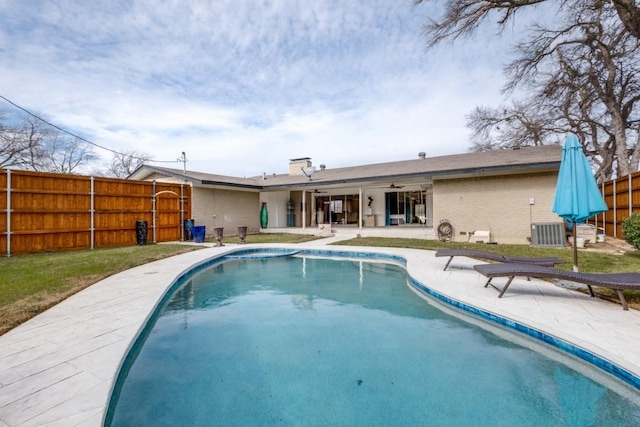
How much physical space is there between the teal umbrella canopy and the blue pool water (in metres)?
2.91

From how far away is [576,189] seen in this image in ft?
17.1

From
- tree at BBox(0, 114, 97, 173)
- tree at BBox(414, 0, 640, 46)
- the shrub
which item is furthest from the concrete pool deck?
tree at BBox(0, 114, 97, 173)

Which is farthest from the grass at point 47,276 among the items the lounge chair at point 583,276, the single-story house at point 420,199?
the lounge chair at point 583,276

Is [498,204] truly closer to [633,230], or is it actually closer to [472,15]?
[633,230]

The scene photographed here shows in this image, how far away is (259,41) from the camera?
1194cm

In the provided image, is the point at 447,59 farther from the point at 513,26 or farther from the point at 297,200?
the point at 297,200

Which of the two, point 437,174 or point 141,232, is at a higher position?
point 437,174

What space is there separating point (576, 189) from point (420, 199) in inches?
486

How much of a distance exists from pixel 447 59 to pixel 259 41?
24.5 ft

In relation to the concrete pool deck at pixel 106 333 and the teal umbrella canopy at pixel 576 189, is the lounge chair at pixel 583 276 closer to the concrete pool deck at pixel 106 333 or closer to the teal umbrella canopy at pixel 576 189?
the concrete pool deck at pixel 106 333

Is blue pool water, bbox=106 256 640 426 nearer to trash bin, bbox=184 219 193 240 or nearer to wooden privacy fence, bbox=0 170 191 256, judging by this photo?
wooden privacy fence, bbox=0 170 191 256

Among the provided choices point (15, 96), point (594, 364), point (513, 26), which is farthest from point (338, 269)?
point (15, 96)

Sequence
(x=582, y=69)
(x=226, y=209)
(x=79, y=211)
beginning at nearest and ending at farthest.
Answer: (x=79, y=211)
(x=226, y=209)
(x=582, y=69)

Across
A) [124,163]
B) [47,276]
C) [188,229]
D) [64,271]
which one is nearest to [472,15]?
[188,229]
